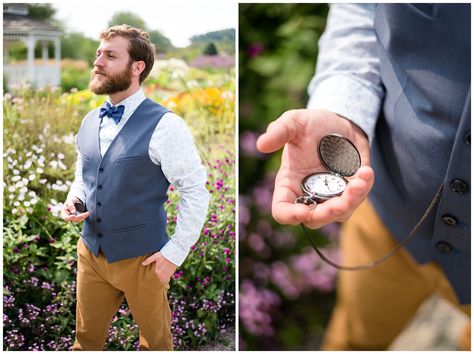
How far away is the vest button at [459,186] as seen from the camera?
1.54 metres

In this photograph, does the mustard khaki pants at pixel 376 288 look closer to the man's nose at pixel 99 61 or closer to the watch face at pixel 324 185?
the watch face at pixel 324 185

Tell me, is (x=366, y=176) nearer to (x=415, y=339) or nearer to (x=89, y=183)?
(x=89, y=183)

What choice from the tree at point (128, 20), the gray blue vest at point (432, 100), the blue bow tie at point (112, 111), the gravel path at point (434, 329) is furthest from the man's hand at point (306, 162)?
the gravel path at point (434, 329)

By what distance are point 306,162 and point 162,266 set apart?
0.56m

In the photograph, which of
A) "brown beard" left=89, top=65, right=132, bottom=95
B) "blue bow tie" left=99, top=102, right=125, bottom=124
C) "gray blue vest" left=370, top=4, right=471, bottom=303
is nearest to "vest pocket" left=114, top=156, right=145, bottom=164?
"blue bow tie" left=99, top=102, right=125, bottom=124

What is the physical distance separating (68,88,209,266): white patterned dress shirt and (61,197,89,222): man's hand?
0.02m

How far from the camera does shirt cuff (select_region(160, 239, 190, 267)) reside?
68.1 inches

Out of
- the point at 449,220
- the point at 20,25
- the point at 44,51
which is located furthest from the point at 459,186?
the point at 20,25

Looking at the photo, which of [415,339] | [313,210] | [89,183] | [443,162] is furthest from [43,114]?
[415,339]

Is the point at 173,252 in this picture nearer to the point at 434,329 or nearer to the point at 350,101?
the point at 350,101

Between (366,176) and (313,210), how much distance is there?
0.15m

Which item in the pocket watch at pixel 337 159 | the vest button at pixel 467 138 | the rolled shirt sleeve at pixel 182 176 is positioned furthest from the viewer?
the rolled shirt sleeve at pixel 182 176

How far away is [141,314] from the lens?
1.77 metres

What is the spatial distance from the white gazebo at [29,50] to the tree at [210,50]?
0.50 metres
